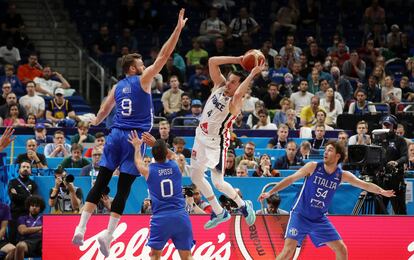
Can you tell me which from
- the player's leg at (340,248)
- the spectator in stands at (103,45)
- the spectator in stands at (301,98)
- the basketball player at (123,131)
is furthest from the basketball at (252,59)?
the spectator in stands at (103,45)

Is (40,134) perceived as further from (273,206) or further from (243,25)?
(243,25)

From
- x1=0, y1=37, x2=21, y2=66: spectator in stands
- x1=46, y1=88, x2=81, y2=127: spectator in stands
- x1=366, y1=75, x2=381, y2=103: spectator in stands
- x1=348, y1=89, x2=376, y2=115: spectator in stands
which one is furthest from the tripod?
x1=0, y1=37, x2=21, y2=66: spectator in stands

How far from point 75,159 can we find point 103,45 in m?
7.87

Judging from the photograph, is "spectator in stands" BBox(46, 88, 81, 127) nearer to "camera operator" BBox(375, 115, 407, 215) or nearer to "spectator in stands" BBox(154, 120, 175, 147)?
"spectator in stands" BBox(154, 120, 175, 147)

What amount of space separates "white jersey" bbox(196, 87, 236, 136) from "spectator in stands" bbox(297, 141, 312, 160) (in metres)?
5.28

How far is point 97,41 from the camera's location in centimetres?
2497

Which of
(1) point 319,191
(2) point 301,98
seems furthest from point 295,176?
(2) point 301,98

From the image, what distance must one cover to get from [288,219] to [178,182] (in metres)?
2.53

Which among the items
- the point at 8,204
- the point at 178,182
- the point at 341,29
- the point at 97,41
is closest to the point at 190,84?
the point at 97,41

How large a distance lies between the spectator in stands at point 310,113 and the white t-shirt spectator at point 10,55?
701 centimetres

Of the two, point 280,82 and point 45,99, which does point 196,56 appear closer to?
point 280,82

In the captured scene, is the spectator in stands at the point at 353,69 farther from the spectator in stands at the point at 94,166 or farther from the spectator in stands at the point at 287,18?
the spectator in stands at the point at 94,166

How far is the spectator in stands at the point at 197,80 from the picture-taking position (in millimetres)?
22672

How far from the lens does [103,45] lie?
24.9m
